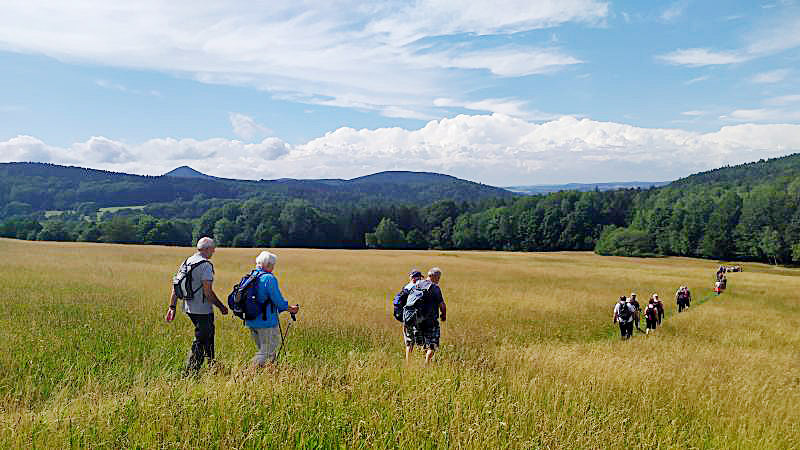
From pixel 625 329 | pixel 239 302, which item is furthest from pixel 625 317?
pixel 239 302

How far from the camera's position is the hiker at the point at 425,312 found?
8578 mm

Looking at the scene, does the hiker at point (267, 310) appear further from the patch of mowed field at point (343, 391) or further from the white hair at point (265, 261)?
the patch of mowed field at point (343, 391)

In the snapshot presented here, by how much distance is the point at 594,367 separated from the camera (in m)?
7.71

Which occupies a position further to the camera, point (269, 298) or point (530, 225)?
point (530, 225)

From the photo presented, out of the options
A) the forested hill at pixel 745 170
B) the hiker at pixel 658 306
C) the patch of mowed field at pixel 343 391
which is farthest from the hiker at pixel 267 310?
the forested hill at pixel 745 170

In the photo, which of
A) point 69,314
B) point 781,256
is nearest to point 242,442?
point 69,314

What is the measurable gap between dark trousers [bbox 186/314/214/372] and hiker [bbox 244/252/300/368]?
2.22ft

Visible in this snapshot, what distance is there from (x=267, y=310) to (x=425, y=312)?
2744mm

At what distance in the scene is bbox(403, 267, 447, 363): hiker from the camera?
8.58 metres

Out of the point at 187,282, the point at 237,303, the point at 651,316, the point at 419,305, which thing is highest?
the point at 187,282

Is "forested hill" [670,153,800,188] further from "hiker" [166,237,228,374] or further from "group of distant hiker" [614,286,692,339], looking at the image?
"hiker" [166,237,228,374]

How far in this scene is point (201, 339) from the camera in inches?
292

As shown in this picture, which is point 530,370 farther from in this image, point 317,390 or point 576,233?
point 576,233

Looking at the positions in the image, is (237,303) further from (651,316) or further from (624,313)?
(651,316)
